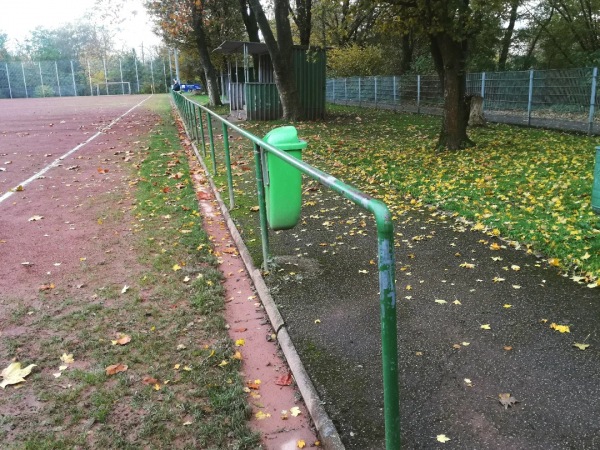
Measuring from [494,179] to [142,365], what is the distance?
6.06m

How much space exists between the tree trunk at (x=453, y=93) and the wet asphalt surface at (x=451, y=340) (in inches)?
224

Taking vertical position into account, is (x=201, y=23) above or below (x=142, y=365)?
above

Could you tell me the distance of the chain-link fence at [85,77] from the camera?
6881cm

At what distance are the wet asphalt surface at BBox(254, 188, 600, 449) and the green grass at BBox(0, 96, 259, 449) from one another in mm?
534

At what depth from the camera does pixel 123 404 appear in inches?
110

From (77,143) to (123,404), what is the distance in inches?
522

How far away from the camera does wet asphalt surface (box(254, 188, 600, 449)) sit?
247 centimetres

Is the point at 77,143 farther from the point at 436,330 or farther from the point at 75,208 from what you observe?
the point at 436,330

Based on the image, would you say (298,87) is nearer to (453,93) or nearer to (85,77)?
(453,93)

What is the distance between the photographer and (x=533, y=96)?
15039mm

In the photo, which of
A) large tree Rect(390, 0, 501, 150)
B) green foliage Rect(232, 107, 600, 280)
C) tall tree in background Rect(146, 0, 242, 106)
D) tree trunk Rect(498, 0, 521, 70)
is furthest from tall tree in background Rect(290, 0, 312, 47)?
large tree Rect(390, 0, 501, 150)

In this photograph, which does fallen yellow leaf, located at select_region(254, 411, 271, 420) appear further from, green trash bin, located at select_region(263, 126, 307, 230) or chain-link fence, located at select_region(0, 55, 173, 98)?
chain-link fence, located at select_region(0, 55, 173, 98)

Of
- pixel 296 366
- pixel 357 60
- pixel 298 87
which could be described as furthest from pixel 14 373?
pixel 357 60

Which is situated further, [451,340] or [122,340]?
[122,340]
